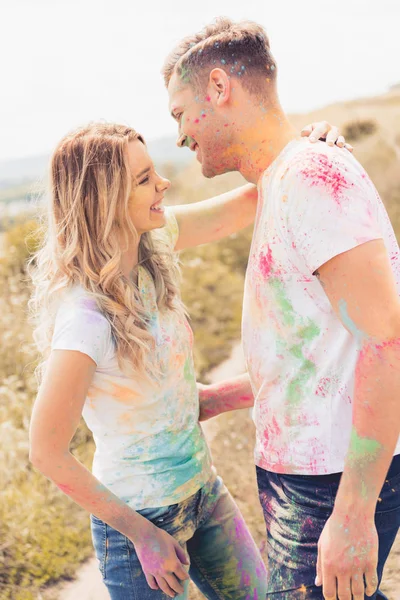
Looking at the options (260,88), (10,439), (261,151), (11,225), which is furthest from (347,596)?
(11,225)

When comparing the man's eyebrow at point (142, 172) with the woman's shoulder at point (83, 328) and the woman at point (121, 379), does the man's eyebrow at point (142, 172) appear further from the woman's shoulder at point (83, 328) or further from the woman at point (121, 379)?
the woman's shoulder at point (83, 328)

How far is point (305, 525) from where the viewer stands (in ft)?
5.67

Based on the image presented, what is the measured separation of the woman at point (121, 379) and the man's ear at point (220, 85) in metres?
0.31

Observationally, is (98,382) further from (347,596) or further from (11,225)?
(11,225)

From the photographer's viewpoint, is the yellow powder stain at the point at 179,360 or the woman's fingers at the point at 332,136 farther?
the yellow powder stain at the point at 179,360

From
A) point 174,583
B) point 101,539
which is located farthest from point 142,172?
point 174,583

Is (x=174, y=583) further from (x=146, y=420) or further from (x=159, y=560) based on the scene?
(x=146, y=420)

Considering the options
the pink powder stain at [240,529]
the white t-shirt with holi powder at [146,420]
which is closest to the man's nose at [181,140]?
the white t-shirt with holi powder at [146,420]

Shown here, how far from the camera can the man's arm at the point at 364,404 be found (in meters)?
1.49

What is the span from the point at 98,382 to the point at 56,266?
15.0 inches

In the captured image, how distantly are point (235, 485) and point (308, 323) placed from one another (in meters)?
2.69

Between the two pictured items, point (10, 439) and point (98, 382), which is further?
point (10, 439)

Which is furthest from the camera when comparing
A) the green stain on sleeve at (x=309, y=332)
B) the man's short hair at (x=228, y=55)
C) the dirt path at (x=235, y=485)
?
the dirt path at (x=235, y=485)

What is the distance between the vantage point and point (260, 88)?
1899 millimetres
